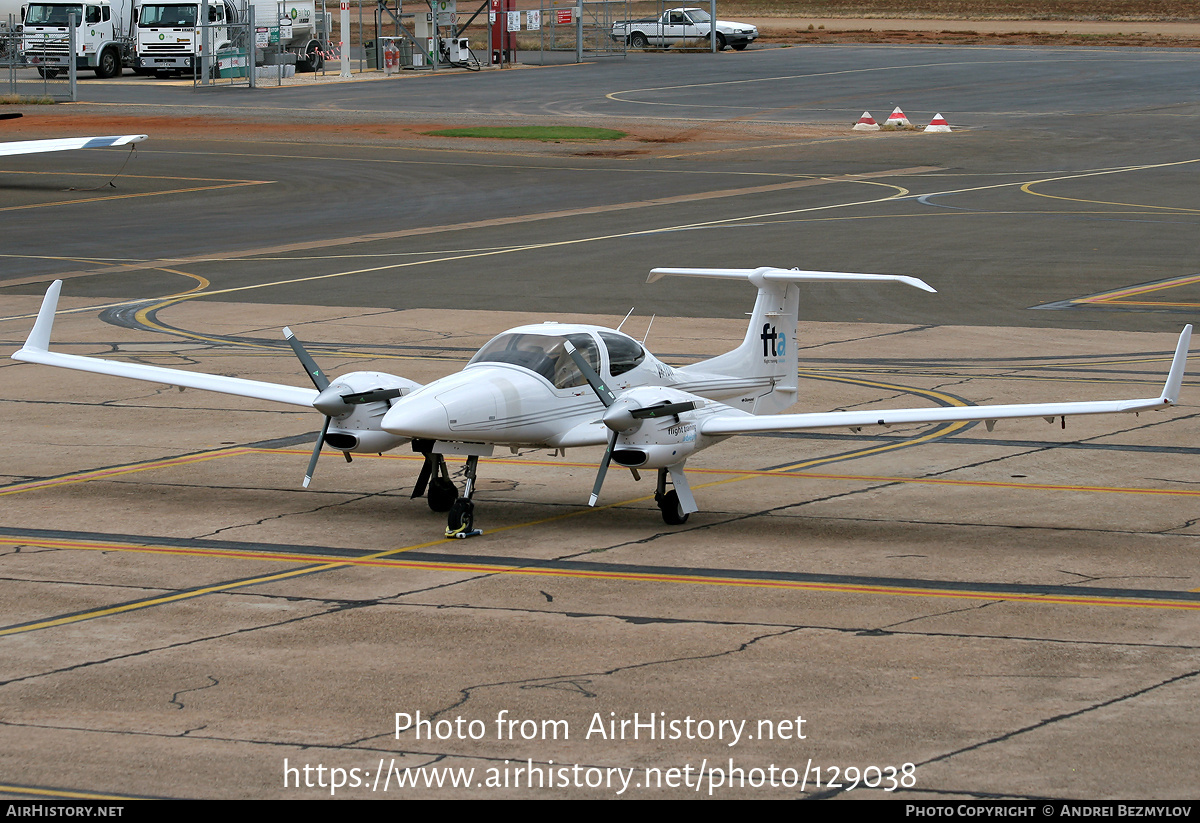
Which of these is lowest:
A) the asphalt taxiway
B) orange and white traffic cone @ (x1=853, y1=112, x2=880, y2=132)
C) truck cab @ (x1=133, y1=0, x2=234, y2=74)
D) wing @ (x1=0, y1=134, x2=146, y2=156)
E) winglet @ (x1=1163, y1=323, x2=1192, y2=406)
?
the asphalt taxiway

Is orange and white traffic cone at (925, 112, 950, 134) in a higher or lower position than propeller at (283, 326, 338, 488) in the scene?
higher

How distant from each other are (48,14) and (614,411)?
82949mm

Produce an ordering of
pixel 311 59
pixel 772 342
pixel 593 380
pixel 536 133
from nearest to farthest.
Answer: pixel 593 380 < pixel 772 342 < pixel 536 133 < pixel 311 59

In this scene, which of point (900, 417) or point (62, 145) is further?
point (62, 145)

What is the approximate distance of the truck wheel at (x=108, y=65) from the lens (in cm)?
9666

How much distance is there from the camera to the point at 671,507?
690 inches

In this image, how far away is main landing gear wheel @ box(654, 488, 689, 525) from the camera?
689 inches

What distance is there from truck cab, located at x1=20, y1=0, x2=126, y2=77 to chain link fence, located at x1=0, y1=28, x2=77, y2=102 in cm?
6

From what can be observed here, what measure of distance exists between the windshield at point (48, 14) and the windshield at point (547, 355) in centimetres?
7933

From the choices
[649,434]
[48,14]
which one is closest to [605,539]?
[649,434]

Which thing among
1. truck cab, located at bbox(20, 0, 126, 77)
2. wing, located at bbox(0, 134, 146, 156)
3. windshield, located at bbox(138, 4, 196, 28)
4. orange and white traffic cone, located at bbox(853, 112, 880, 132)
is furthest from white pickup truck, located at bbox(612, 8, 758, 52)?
wing, located at bbox(0, 134, 146, 156)

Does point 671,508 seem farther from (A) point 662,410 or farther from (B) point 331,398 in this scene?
(B) point 331,398

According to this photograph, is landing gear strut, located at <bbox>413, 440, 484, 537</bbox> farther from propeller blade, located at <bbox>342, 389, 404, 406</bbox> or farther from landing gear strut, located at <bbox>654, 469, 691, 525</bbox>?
landing gear strut, located at <bbox>654, 469, 691, 525</bbox>
